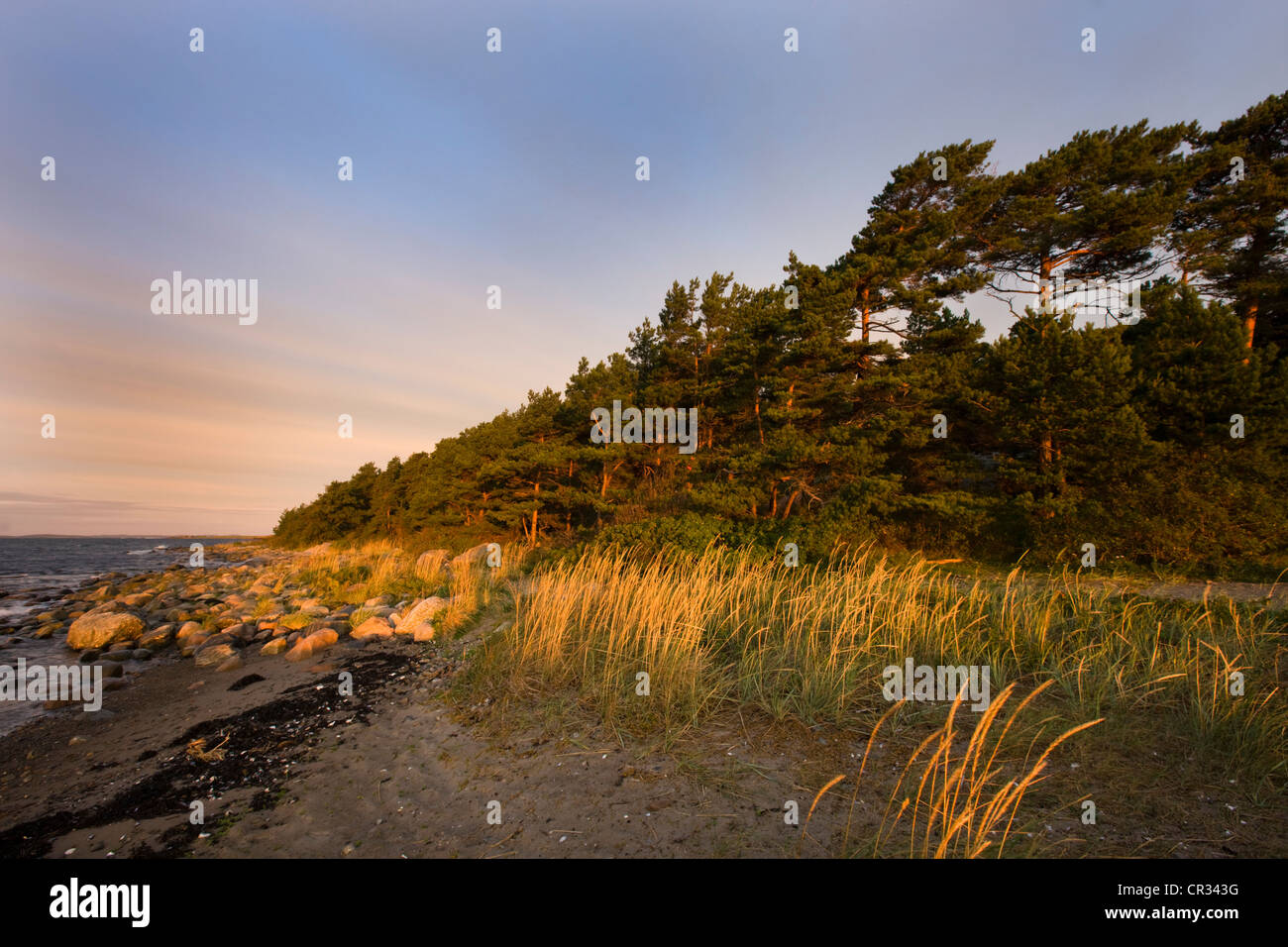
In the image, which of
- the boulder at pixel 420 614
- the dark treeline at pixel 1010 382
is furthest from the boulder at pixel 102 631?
the dark treeline at pixel 1010 382

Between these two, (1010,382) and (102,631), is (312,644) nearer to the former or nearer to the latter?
(102,631)

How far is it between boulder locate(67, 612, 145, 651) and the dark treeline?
1119cm

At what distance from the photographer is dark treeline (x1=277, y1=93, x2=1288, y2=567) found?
12.5 m

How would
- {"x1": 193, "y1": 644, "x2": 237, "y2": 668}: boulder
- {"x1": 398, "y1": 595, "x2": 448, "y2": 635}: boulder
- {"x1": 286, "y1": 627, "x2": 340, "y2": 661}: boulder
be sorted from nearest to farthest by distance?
{"x1": 286, "y1": 627, "x2": 340, "y2": 661}: boulder < {"x1": 193, "y1": 644, "x2": 237, "y2": 668}: boulder < {"x1": 398, "y1": 595, "x2": 448, "y2": 635}: boulder

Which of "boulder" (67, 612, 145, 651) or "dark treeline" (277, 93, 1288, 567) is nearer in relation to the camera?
"boulder" (67, 612, 145, 651)

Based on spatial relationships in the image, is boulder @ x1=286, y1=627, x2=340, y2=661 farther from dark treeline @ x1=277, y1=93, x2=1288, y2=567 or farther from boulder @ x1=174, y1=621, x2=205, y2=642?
dark treeline @ x1=277, y1=93, x2=1288, y2=567

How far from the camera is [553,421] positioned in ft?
82.2

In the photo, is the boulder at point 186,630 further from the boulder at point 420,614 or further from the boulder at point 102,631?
the boulder at point 420,614

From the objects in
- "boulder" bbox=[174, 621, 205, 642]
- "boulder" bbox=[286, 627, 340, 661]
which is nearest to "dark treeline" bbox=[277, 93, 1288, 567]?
"boulder" bbox=[286, 627, 340, 661]

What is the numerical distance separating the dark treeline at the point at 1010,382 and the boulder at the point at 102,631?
36.7ft

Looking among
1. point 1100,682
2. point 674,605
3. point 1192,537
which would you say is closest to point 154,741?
point 674,605

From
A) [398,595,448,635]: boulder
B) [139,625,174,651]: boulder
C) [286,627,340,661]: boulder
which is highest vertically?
[398,595,448,635]: boulder

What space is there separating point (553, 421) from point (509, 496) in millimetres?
5261
